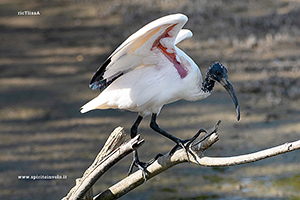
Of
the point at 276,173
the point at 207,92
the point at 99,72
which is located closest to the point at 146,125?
the point at 276,173

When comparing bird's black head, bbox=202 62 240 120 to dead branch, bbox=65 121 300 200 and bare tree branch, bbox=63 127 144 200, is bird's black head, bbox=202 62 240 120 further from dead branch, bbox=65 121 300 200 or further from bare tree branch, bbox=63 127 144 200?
bare tree branch, bbox=63 127 144 200

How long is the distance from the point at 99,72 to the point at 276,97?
2.32 metres

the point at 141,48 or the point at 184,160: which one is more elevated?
the point at 141,48

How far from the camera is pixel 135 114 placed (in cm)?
348

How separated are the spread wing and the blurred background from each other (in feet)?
4.11

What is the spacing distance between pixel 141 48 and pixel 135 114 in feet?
5.50
